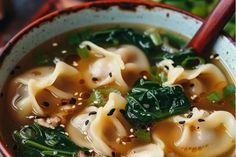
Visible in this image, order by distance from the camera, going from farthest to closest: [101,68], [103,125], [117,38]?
[117,38], [101,68], [103,125]

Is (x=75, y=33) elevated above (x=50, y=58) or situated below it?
above

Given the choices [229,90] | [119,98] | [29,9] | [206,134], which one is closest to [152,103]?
[119,98]

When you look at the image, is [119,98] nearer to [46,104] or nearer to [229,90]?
[46,104]

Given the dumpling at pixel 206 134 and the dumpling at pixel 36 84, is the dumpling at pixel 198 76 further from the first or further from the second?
the dumpling at pixel 36 84

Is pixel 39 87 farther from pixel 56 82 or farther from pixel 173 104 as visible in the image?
pixel 173 104

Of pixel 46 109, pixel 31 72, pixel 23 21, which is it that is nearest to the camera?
pixel 46 109

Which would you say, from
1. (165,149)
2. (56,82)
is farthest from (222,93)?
(56,82)
